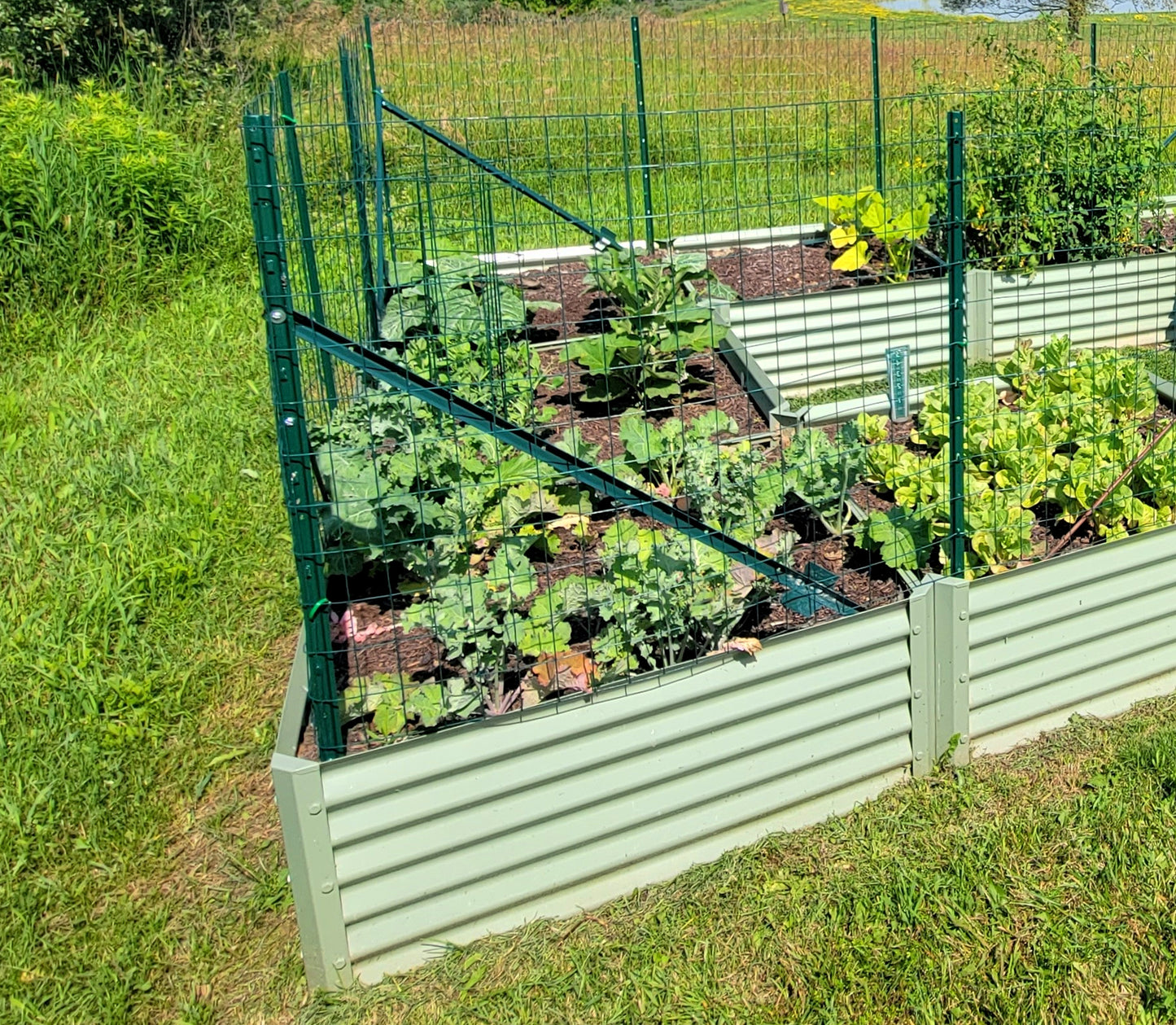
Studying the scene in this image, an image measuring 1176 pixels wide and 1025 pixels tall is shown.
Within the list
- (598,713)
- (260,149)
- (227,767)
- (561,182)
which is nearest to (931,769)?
(598,713)

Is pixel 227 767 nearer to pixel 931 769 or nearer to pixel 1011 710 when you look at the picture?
pixel 931 769

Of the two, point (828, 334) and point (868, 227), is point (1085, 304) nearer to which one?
point (868, 227)

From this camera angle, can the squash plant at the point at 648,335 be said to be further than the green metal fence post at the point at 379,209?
Yes

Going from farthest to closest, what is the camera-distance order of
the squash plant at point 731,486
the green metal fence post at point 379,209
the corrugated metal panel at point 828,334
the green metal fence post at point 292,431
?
the corrugated metal panel at point 828,334
the green metal fence post at point 379,209
the squash plant at point 731,486
the green metal fence post at point 292,431

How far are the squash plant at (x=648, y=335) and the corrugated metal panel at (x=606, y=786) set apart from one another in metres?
2.45

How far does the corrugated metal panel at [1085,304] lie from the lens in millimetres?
6836

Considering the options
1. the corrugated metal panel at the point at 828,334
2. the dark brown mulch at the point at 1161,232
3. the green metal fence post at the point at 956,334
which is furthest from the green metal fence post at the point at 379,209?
the dark brown mulch at the point at 1161,232

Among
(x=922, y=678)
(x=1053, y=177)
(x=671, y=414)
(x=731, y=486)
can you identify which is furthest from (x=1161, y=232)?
(x=922, y=678)

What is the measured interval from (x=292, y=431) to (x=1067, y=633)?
7.83 ft

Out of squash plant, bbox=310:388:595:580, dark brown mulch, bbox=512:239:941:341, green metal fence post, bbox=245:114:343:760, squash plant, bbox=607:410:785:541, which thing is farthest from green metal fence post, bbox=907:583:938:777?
dark brown mulch, bbox=512:239:941:341

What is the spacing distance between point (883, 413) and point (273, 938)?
11.2ft

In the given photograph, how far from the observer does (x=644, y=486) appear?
4.45m

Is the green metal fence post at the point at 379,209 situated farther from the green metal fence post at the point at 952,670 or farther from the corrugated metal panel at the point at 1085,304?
the corrugated metal panel at the point at 1085,304

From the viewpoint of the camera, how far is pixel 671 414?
583cm
